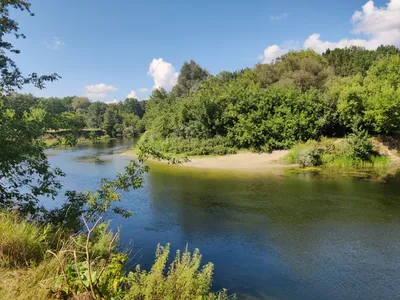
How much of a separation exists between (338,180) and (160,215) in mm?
14524

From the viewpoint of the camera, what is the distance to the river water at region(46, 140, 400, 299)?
9727 millimetres

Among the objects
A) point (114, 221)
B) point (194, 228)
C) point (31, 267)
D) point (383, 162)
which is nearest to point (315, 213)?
point (194, 228)

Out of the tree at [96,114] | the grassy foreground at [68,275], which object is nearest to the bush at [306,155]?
the grassy foreground at [68,275]

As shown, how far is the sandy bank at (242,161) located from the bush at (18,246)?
2463 cm

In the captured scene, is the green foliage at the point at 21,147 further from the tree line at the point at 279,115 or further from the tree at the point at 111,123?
the tree at the point at 111,123

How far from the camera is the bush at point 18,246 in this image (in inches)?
205

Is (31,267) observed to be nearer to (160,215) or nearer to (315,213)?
(160,215)

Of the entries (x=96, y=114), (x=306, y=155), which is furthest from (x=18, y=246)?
(x=96, y=114)

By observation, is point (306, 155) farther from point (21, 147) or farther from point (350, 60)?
point (350, 60)

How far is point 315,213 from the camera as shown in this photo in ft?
53.4

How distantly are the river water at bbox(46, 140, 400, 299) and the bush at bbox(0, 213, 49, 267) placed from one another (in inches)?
178

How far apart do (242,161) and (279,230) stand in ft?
60.2

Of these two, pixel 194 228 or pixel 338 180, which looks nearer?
pixel 194 228

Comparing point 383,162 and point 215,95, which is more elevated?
point 215,95
